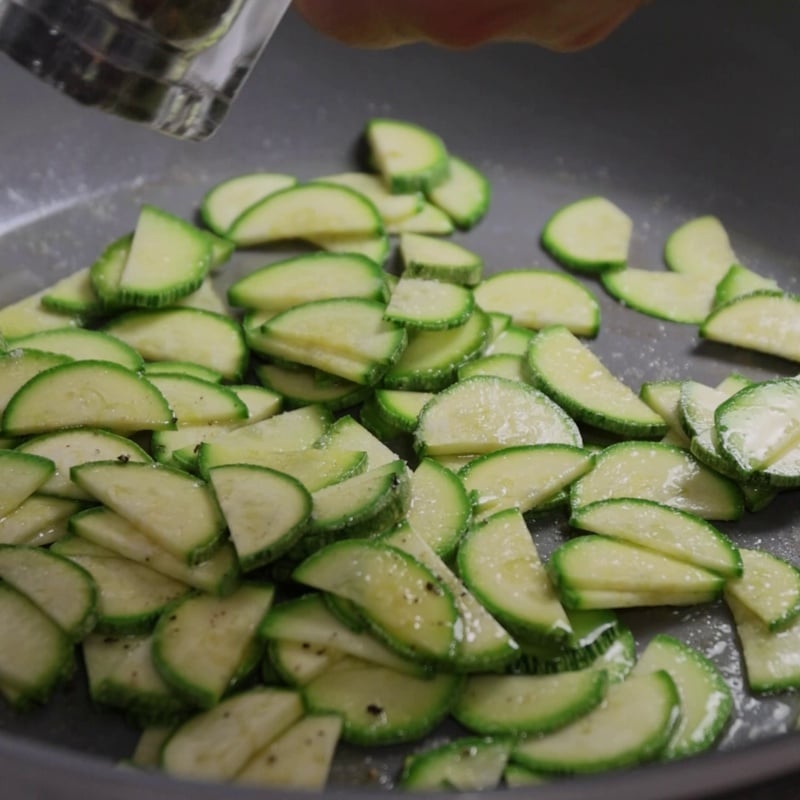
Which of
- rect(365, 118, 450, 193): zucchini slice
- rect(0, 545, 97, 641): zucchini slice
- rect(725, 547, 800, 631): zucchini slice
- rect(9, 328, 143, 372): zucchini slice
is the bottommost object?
rect(9, 328, 143, 372): zucchini slice

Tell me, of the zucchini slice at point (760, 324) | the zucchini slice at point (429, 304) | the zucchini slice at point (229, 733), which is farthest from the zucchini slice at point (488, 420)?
the zucchini slice at point (229, 733)

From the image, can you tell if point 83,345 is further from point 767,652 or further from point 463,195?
point 767,652

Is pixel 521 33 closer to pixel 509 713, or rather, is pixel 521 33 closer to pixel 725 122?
pixel 725 122

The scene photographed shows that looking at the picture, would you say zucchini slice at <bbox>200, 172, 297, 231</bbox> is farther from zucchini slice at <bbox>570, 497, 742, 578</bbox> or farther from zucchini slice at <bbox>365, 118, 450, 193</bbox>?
zucchini slice at <bbox>570, 497, 742, 578</bbox>

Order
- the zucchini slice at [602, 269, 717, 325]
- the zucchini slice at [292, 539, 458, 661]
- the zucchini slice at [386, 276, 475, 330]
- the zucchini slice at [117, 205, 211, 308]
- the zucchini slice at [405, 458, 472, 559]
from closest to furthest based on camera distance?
the zucchini slice at [292, 539, 458, 661] < the zucchini slice at [405, 458, 472, 559] < the zucchini slice at [386, 276, 475, 330] < the zucchini slice at [117, 205, 211, 308] < the zucchini slice at [602, 269, 717, 325]

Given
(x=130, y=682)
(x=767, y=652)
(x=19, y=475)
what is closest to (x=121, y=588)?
(x=130, y=682)

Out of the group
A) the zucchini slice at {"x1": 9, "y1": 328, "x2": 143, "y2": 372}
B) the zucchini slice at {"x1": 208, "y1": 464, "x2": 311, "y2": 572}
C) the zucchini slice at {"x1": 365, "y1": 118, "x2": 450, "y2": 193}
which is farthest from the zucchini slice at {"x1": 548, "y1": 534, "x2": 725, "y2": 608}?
the zucchini slice at {"x1": 365, "y1": 118, "x2": 450, "y2": 193}

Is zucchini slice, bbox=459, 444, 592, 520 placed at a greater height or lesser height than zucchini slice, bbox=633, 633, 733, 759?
lesser

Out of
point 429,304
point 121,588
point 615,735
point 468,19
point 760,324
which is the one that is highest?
point 468,19
